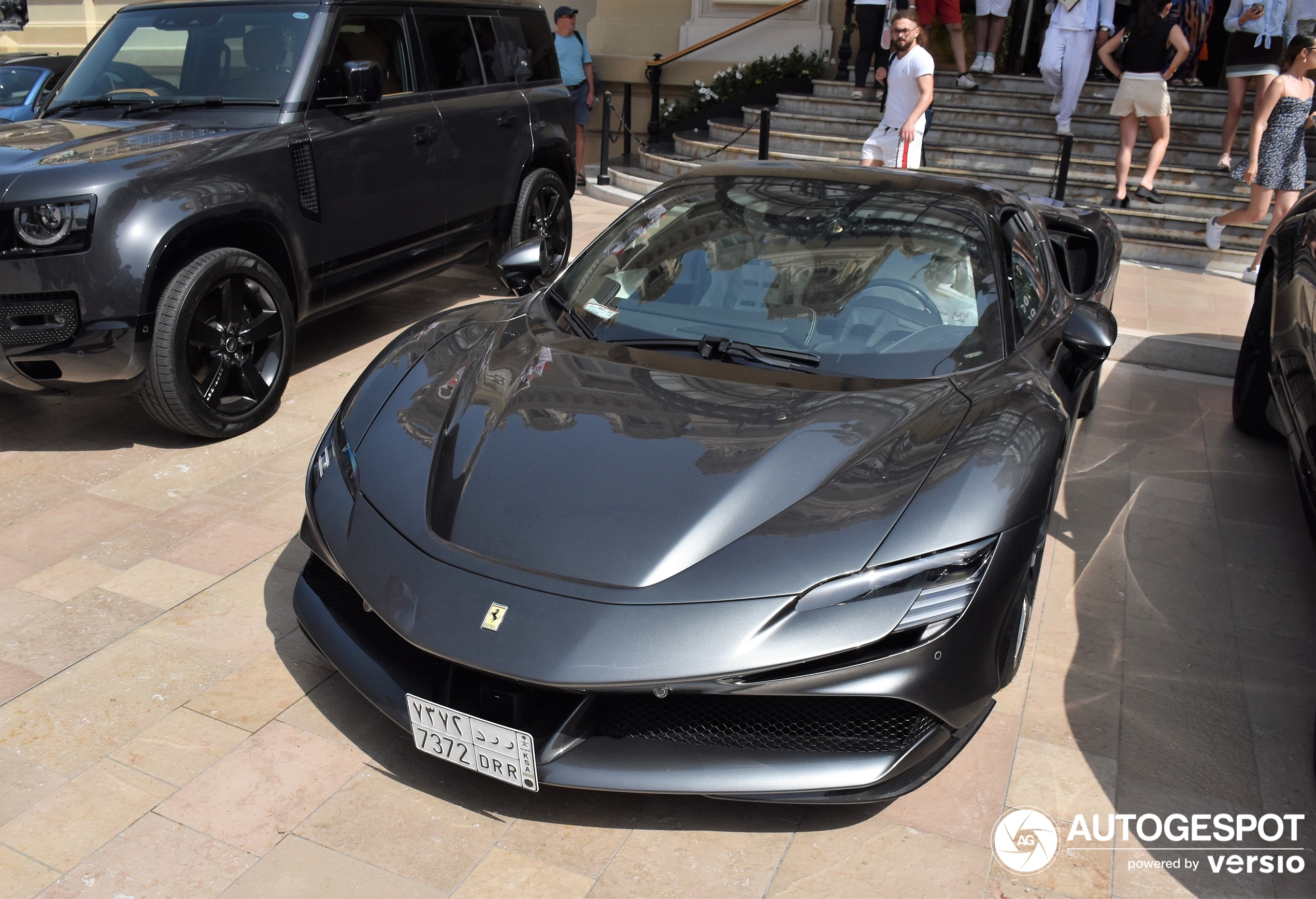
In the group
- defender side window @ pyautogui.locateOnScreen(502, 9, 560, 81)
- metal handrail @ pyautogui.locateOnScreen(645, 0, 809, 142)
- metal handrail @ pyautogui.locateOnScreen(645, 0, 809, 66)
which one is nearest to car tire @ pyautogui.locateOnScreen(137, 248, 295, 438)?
defender side window @ pyautogui.locateOnScreen(502, 9, 560, 81)

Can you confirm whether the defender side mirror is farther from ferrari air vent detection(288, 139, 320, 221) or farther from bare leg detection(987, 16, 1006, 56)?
bare leg detection(987, 16, 1006, 56)

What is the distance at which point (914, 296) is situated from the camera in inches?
134

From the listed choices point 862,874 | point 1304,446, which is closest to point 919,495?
point 862,874

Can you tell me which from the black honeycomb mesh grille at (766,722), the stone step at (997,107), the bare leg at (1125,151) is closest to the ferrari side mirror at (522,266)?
the black honeycomb mesh grille at (766,722)

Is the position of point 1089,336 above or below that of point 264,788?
above

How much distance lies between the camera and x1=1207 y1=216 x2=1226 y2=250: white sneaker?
8883 mm

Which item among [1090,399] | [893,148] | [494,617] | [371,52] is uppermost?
[371,52]

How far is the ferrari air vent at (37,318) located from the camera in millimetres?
4297

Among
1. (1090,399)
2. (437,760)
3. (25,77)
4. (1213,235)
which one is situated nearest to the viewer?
(437,760)

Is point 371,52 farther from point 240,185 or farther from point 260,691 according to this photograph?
point 260,691

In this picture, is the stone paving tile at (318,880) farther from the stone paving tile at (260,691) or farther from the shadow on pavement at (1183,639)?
the shadow on pavement at (1183,639)

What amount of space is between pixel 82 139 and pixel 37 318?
1.06 m

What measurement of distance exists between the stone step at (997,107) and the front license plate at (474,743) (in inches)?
408

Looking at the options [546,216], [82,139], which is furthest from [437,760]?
[546,216]
